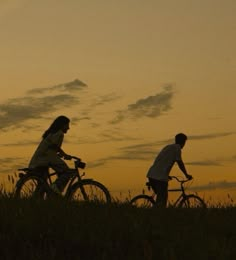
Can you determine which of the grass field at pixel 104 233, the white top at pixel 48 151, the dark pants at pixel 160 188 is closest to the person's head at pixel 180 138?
the dark pants at pixel 160 188

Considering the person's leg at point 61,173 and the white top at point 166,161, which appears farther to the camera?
the white top at point 166,161

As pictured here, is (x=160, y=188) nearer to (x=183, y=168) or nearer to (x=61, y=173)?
(x=183, y=168)

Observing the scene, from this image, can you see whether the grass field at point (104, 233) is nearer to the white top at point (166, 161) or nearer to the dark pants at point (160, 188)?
the dark pants at point (160, 188)

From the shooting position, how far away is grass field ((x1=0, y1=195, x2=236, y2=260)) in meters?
9.01

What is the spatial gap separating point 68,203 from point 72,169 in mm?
4121

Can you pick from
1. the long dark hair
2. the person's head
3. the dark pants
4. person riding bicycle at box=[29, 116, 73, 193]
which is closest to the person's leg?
person riding bicycle at box=[29, 116, 73, 193]

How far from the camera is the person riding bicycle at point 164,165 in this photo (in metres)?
18.4

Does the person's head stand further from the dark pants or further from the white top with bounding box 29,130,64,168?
the white top with bounding box 29,130,64,168

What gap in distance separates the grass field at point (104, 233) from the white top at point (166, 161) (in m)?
5.35

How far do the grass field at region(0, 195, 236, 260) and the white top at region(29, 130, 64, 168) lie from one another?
413cm

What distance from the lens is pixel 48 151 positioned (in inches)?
680

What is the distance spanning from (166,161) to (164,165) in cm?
13

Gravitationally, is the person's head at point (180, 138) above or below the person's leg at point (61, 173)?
above

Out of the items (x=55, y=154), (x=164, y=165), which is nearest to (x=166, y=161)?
(x=164, y=165)
